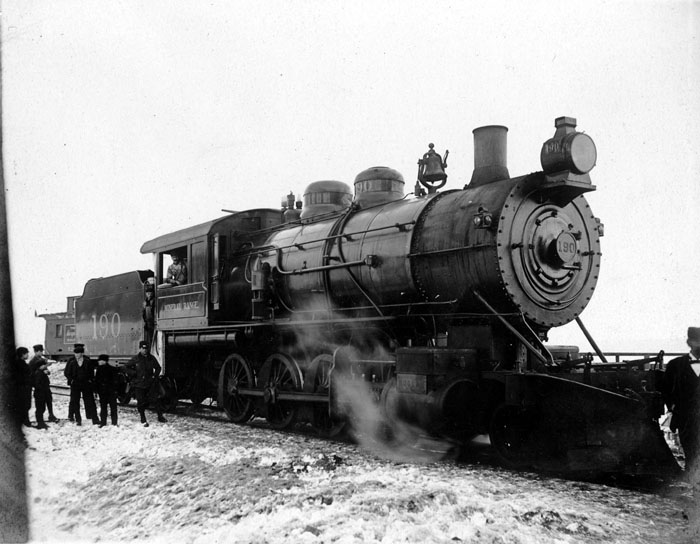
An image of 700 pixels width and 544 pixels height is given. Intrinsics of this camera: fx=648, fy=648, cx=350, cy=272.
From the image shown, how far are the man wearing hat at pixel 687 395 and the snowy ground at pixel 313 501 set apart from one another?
460 millimetres

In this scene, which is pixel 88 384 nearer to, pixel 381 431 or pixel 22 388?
pixel 22 388

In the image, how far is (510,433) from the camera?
667cm

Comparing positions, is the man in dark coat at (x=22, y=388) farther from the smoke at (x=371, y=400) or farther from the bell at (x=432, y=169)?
the bell at (x=432, y=169)

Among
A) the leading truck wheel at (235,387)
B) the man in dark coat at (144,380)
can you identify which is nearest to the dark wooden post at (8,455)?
the man in dark coat at (144,380)

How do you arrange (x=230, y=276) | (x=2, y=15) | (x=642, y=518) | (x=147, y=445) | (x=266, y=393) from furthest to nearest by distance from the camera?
(x=230, y=276) < (x=266, y=393) < (x=147, y=445) < (x=2, y=15) < (x=642, y=518)

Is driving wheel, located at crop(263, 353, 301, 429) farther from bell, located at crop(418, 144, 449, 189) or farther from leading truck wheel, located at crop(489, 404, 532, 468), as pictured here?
leading truck wheel, located at crop(489, 404, 532, 468)

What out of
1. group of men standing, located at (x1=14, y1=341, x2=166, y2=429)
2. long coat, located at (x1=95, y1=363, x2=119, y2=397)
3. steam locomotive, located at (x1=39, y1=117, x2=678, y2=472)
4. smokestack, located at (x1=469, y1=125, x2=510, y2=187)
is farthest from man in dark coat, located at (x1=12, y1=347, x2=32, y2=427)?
smokestack, located at (x1=469, y1=125, x2=510, y2=187)

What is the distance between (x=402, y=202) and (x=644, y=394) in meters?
3.82

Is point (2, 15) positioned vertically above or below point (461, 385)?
above

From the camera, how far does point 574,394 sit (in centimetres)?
608

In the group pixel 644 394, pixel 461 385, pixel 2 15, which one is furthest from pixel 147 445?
pixel 644 394

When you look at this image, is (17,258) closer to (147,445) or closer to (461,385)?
(147,445)

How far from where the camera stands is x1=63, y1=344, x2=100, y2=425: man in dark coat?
36.1 ft

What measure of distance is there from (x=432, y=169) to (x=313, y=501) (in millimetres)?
4915
